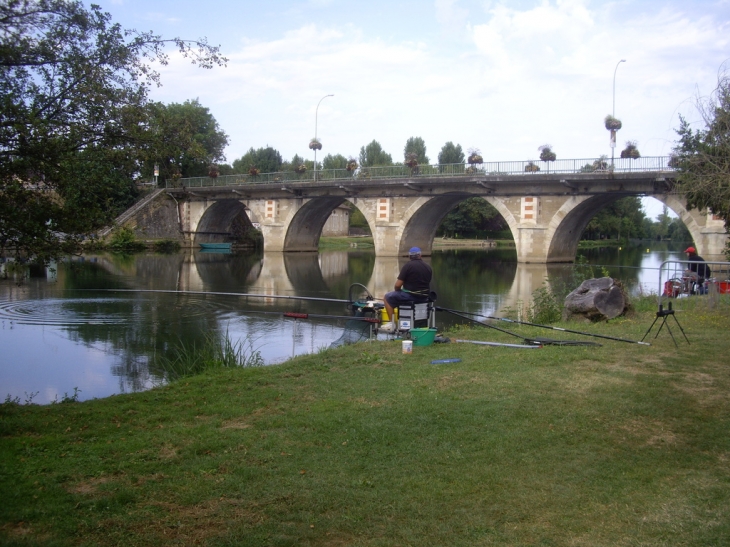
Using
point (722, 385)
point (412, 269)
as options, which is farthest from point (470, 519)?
point (412, 269)

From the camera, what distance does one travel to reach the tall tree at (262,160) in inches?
3125

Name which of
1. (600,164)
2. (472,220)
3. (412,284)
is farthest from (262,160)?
(412,284)

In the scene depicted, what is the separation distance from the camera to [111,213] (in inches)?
295

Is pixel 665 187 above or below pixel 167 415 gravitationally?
above

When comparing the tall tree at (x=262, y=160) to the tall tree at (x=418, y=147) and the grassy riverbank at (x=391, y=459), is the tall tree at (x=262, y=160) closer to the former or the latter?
the tall tree at (x=418, y=147)

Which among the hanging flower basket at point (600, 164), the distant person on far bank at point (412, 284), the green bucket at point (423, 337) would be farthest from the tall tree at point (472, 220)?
the green bucket at point (423, 337)

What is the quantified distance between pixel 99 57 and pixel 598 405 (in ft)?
18.1

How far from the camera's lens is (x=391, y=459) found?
4.66 m

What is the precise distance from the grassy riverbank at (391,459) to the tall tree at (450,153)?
69007mm

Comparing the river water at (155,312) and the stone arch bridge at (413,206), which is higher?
the stone arch bridge at (413,206)

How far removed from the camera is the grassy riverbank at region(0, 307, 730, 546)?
3656mm

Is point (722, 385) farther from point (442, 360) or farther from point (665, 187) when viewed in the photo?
point (665, 187)

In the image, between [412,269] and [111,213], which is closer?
[111,213]

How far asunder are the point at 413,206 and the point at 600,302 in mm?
26998
